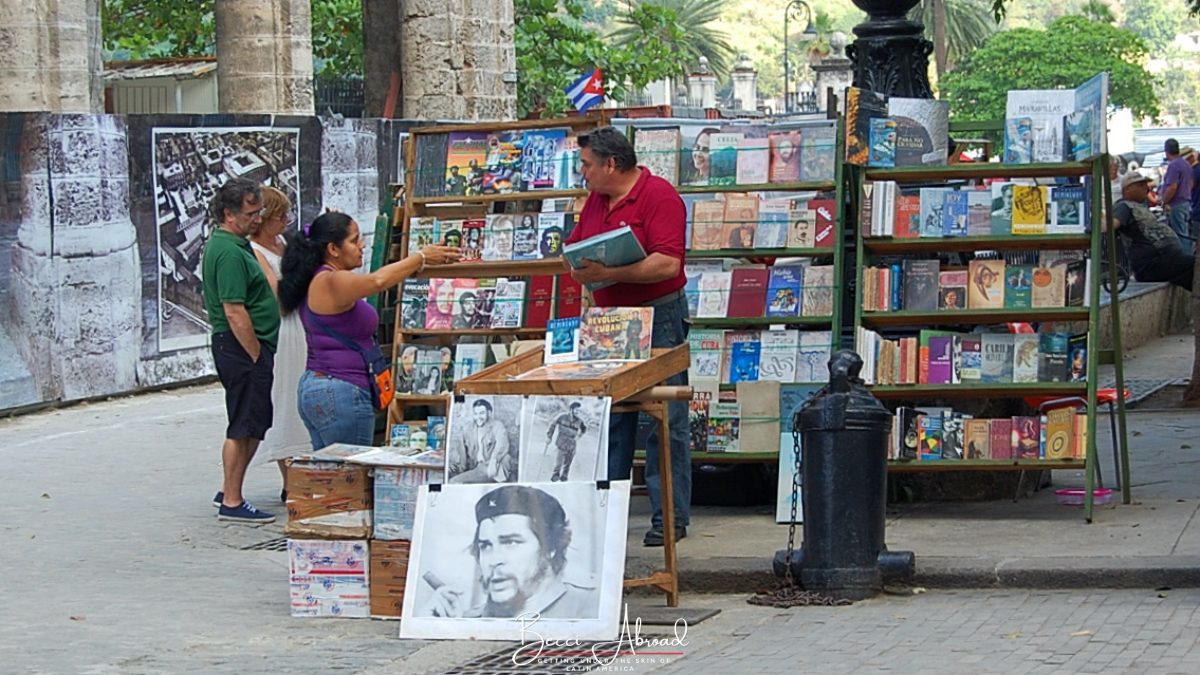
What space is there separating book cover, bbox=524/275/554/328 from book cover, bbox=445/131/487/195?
65 cm

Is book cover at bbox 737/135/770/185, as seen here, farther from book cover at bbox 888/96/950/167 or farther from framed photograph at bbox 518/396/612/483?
framed photograph at bbox 518/396/612/483

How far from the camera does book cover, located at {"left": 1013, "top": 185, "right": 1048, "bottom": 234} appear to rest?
9281 mm

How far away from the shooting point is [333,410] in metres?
8.86

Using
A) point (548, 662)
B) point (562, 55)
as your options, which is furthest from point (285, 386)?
point (562, 55)

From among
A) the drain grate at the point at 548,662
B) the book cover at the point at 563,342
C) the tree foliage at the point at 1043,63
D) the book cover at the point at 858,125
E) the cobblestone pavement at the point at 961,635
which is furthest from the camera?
the tree foliage at the point at 1043,63

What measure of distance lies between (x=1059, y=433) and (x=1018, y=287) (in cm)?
75

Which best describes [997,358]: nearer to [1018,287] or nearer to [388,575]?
[1018,287]

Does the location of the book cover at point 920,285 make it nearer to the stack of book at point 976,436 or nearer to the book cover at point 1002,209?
the book cover at point 1002,209

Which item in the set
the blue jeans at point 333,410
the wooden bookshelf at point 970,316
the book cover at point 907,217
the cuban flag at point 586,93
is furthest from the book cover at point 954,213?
the cuban flag at point 586,93

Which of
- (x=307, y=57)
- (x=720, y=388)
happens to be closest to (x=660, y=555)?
(x=720, y=388)

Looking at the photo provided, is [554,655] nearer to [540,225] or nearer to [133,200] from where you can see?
[540,225]

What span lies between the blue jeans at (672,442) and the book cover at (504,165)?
1.53m

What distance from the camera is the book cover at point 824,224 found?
31.4ft

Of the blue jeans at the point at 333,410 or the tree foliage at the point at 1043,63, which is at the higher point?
the tree foliage at the point at 1043,63
